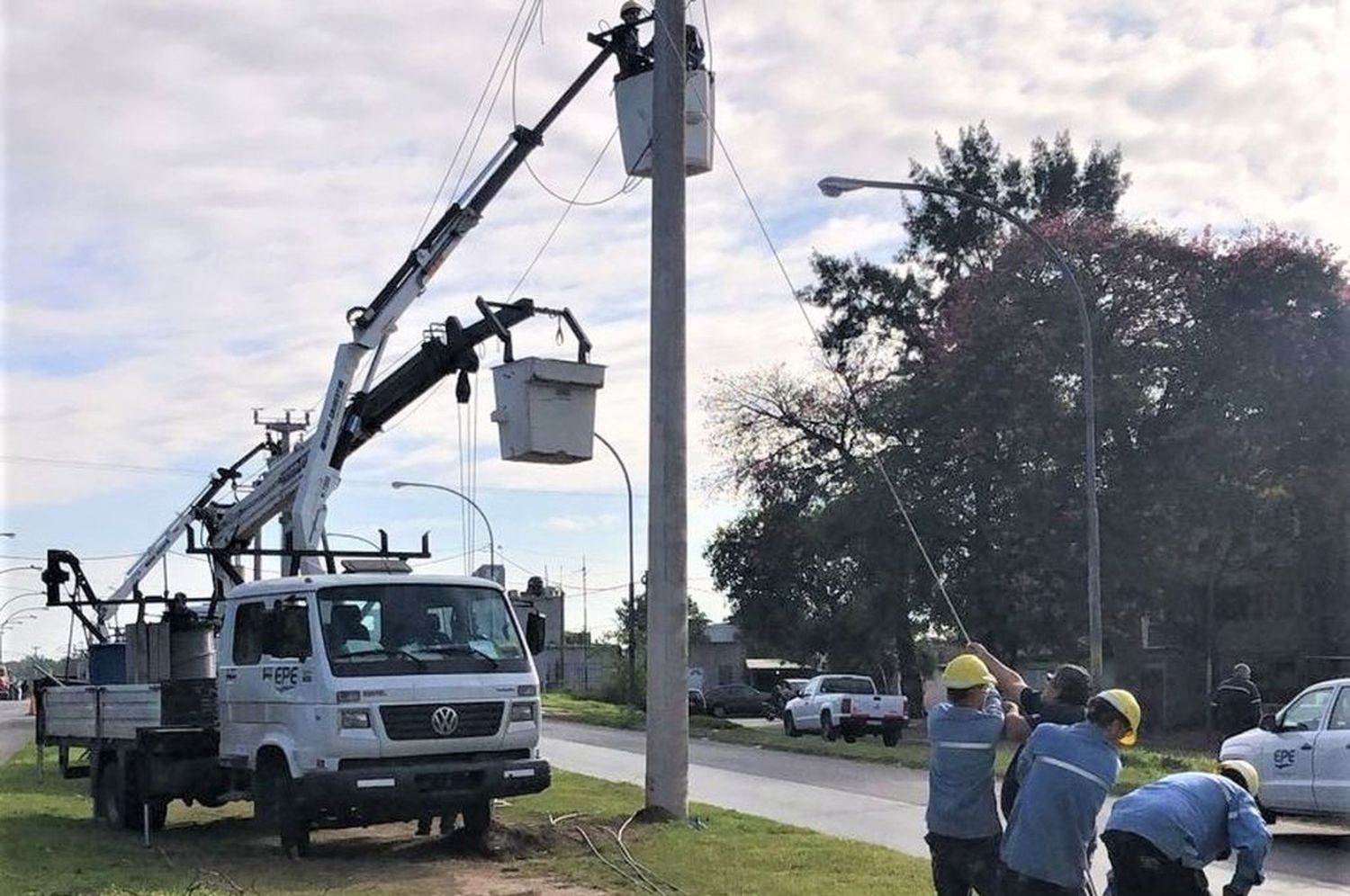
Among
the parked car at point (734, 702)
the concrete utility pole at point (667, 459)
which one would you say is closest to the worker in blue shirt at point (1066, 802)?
the concrete utility pole at point (667, 459)

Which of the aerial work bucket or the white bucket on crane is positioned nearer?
the aerial work bucket

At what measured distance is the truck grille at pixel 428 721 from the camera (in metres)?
12.1

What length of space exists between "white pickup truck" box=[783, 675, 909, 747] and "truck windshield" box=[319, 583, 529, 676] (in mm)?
21622

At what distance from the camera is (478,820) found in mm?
13188

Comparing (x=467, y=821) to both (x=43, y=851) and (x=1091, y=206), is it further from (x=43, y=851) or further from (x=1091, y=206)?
(x=1091, y=206)

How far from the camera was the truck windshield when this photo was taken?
12.3 m

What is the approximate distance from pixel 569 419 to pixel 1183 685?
31934 millimetres

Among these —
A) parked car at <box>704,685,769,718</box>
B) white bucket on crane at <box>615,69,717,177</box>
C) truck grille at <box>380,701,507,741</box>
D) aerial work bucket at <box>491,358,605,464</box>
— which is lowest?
parked car at <box>704,685,769,718</box>

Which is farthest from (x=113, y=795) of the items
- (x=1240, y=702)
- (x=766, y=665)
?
(x=766, y=665)

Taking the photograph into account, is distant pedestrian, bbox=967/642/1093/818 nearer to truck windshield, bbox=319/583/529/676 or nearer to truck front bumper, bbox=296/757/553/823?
truck front bumper, bbox=296/757/553/823

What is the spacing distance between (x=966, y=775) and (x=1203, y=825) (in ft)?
4.66

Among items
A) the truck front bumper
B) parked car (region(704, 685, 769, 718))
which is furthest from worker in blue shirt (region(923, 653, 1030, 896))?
parked car (region(704, 685, 769, 718))

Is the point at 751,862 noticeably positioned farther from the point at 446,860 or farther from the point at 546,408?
the point at 546,408

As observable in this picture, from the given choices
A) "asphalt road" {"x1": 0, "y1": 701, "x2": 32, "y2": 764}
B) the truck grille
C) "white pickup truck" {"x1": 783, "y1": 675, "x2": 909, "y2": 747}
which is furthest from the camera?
"white pickup truck" {"x1": 783, "y1": 675, "x2": 909, "y2": 747}
